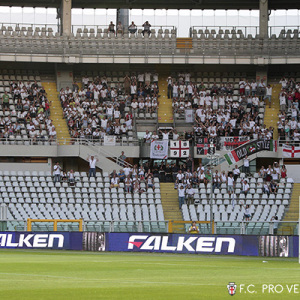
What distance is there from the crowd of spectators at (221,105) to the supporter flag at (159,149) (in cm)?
225

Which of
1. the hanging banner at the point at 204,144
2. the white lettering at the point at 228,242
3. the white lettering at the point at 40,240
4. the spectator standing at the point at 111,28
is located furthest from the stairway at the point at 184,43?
the white lettering at the point at 228,242

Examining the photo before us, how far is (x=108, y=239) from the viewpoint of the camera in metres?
28.3

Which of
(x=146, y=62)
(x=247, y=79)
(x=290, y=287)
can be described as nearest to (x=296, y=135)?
(x=247, y=79)

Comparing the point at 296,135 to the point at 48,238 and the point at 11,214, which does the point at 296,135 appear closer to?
the point at 11,214

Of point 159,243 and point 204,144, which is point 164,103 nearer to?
point 204,144

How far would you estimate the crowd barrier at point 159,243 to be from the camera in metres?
25.0

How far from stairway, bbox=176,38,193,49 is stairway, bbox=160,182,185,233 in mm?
10929

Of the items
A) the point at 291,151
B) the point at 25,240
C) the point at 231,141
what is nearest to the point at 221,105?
the point at 231,141

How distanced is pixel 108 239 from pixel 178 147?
16234 mm

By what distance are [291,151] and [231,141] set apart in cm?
351

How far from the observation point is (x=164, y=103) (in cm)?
4862

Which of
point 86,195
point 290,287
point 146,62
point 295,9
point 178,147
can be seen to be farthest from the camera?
point 295,9

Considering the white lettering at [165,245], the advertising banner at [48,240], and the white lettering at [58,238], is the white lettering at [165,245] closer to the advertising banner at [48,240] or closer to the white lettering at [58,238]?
the advertising banner at [48,240]

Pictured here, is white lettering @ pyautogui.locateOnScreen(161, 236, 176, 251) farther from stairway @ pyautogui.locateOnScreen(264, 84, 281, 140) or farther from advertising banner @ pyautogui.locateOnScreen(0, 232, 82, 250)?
stairway @ pyautogui.locateOnScreen(264, 84, 281, 140)
